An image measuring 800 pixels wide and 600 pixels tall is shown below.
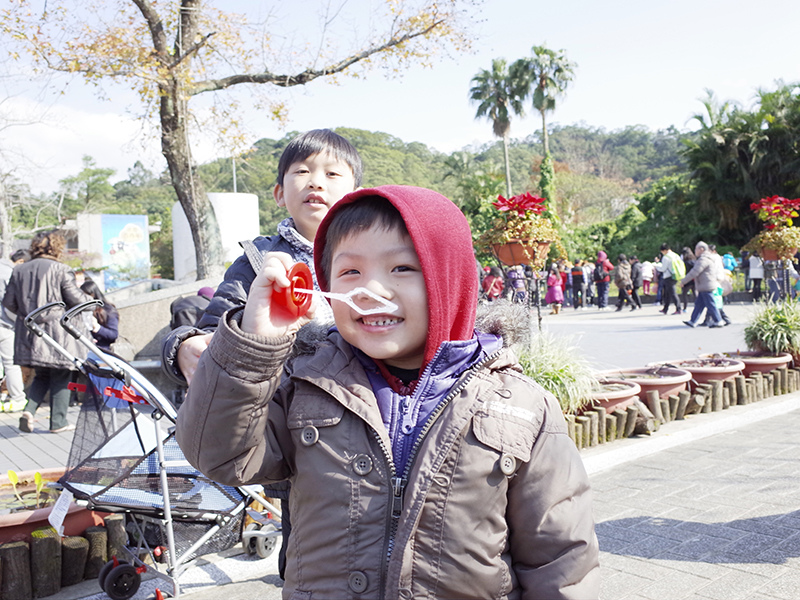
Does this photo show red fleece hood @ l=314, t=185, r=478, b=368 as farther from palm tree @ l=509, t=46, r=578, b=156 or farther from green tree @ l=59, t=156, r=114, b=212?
green tree @ l=59, t=156, r=114, b=212

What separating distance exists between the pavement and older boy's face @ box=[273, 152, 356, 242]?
97.6 inches

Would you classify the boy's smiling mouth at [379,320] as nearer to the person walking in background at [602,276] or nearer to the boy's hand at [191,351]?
the boy's hand at [191,351]

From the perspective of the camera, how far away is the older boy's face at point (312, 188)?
1.91 meters

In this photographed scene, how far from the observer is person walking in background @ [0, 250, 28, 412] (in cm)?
855

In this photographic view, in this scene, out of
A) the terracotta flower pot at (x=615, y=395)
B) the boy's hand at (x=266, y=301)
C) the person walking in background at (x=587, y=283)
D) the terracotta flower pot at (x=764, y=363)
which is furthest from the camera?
the person walking in background at (x=587, y=283)

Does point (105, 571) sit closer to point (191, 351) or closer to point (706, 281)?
point (191, 351)

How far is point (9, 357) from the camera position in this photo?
882 cm

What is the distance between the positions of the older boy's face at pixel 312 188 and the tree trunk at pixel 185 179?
Result: 326 inches

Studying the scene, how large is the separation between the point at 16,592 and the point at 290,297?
10.4 ft

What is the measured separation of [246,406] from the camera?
4.11 ft

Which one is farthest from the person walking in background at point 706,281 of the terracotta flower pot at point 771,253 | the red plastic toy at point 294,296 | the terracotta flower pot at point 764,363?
the red plastic toy at point 294,296

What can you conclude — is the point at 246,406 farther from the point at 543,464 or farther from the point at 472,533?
the point at 543,464

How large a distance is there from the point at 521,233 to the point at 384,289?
20.4 feet

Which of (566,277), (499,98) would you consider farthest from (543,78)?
(566,277)
